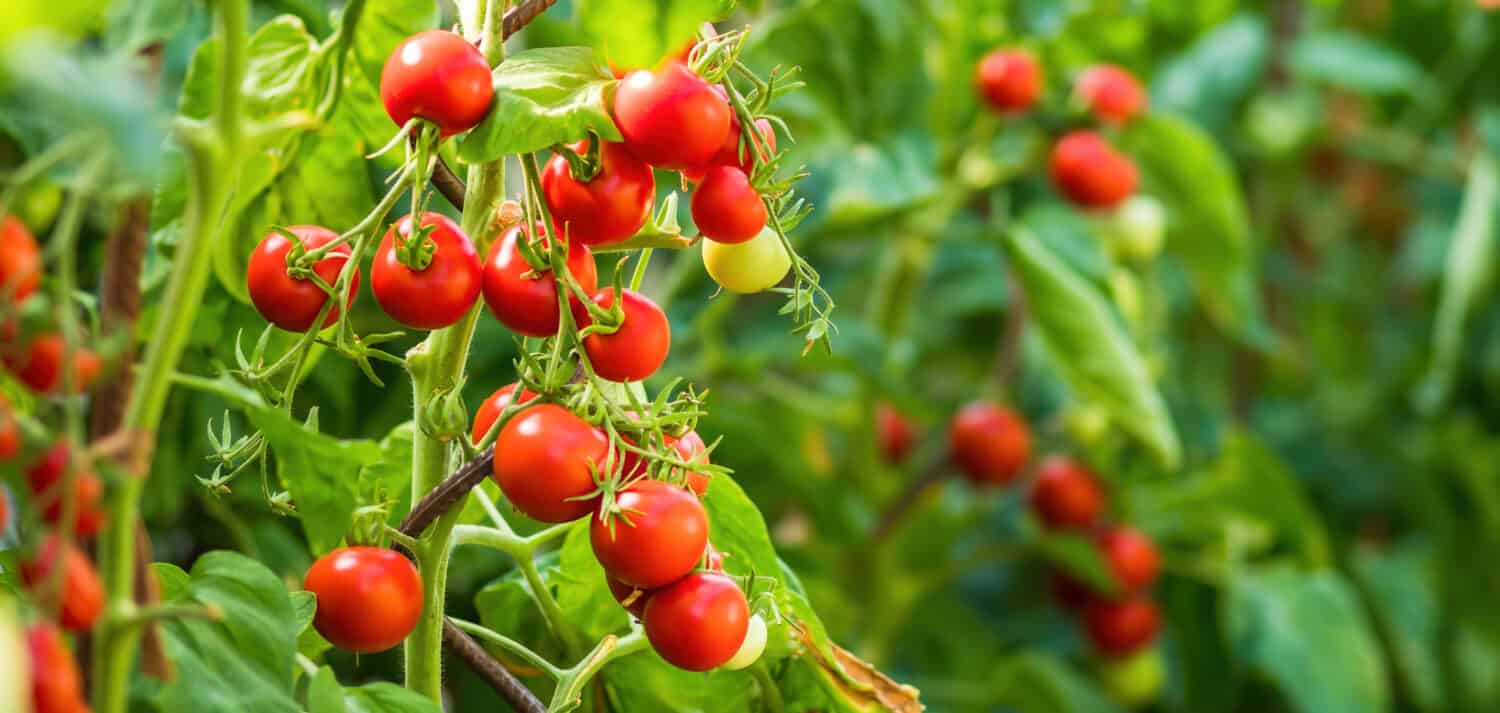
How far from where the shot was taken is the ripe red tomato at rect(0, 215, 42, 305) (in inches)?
7.9

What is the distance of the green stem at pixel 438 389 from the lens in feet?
1.01

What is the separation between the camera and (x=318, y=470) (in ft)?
1.03

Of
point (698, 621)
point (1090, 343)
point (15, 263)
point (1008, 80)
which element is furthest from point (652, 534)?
point (1008, 80)

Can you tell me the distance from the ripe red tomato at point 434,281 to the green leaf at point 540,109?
2cm

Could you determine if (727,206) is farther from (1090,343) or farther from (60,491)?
(1090,343)

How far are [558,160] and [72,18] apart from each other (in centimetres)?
11

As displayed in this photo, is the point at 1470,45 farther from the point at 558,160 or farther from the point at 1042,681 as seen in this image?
the point at 558,160

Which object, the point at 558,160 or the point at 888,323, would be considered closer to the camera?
the point at 558,160

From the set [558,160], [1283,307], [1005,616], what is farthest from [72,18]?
[1283,307]

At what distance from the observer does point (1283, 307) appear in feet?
3.87

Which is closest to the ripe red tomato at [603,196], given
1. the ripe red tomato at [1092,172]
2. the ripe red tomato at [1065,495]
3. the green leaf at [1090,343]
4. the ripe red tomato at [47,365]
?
the ripe red tomato at [47,365]

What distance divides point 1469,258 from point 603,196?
778mm

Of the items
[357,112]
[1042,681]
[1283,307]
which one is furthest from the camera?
[1283,307]

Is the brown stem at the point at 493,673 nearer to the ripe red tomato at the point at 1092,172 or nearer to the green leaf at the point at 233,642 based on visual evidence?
the green leaf at the point at 233,642
